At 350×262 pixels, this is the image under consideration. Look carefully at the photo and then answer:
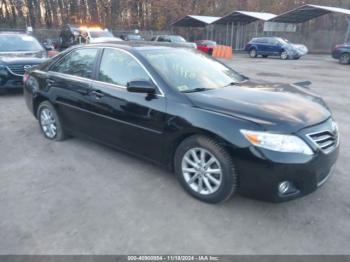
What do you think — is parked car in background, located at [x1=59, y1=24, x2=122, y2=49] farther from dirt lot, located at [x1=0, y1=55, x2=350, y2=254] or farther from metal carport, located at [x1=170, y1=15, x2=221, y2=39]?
dirt lot, located at [x1=0, y1=55, x2=350, y2=254]

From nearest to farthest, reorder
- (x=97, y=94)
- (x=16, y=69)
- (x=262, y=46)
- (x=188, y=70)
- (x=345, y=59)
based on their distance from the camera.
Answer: (x=188, y=70)
(x=97, y=94)
(x=16, y=69)
(x=345, y=59)
(x=262, y=46)

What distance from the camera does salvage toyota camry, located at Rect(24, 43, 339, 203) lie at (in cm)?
292

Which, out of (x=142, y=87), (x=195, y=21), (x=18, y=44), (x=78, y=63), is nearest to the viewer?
(x=142, y=87)

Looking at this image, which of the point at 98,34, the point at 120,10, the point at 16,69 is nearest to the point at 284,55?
the point at 98,34

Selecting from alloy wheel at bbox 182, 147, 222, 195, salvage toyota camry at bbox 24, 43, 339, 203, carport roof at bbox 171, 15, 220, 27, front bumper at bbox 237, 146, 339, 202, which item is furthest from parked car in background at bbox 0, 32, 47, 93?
carport roof at bbox 171, 15, 220, 27

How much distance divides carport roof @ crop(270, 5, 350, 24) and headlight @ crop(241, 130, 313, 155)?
26462mm

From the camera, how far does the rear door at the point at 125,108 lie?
3592mm

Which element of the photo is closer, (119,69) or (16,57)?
(119,69)

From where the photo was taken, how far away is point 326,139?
10.3 ft

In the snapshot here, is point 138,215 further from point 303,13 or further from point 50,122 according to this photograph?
point 303,13

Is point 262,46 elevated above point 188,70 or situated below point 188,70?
below

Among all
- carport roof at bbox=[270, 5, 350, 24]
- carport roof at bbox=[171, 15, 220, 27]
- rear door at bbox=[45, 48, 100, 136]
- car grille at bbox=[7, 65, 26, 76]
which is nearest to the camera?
rear door at bbox=[45, 48, 100, 136]

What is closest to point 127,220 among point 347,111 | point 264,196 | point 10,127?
point 264,196

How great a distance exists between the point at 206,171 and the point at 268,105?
92 centimetres
